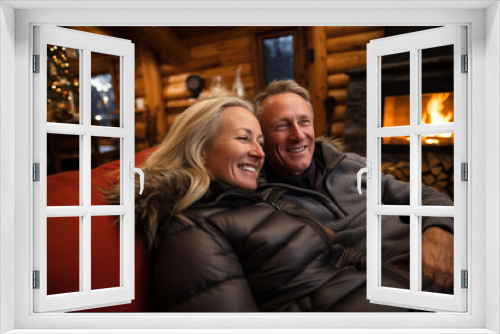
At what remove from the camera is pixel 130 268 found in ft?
7.78

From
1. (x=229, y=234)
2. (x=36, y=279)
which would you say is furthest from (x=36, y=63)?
(x=229, y=234)

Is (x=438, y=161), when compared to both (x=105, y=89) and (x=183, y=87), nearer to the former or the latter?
(x=183, y=87)

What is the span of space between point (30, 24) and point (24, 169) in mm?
785

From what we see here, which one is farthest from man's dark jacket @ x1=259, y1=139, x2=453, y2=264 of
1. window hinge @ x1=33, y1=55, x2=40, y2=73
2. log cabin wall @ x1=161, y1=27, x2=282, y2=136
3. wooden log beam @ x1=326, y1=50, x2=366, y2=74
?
window hinge @ x1=33, y1=55, x2=40, y2=73

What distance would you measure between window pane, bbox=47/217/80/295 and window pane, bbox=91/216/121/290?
9 centimetres

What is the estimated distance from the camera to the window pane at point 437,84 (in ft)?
8.75

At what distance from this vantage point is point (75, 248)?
2309mm

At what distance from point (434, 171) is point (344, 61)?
103cm

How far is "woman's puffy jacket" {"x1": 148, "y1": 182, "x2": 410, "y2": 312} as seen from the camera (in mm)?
2451

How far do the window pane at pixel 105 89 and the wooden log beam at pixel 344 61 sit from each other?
5.00 feet

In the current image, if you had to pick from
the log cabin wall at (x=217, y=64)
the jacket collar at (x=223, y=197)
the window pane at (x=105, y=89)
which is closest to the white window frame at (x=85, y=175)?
the window pane at (x=105, y=89)

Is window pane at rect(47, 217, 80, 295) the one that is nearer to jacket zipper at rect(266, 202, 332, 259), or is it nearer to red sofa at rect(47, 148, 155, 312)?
red sofa at rect(47, 148, 155, 312)

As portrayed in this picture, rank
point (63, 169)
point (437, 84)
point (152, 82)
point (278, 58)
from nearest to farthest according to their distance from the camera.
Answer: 1. point (63, 169)
2. point (437, 84)
3. point (278, 58)
4. point (152, 82)

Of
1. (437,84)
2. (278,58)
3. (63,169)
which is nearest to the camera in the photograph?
(63,169)
